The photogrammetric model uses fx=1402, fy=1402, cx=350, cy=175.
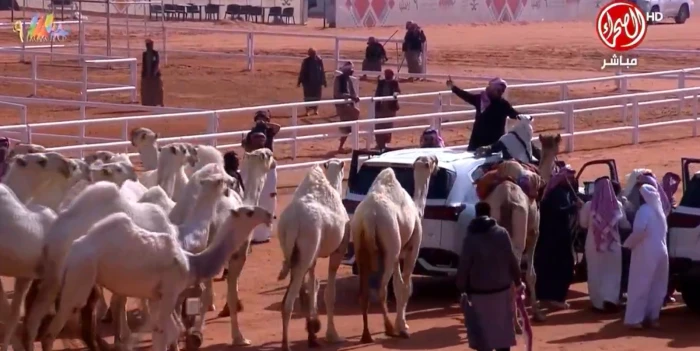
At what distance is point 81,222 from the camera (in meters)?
10.3

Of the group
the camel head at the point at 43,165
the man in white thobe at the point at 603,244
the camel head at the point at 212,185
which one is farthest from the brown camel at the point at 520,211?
the camel head at the point at 43,165

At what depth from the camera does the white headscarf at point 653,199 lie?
1226cm

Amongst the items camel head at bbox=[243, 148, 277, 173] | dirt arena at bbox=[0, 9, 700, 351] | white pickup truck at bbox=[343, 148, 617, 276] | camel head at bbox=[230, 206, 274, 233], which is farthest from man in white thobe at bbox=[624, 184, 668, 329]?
camel head at bbox=[230, 206, 274, 233]

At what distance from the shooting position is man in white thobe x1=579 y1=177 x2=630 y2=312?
42.1 feet

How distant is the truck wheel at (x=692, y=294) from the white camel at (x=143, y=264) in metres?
4.77

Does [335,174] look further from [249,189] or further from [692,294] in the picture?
[692,294]

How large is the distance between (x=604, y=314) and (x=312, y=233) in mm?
3373

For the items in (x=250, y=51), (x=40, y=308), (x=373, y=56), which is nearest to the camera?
(x=40, y=308)

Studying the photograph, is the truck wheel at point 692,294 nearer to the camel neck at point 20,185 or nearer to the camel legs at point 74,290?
the camel legs at point 74,290

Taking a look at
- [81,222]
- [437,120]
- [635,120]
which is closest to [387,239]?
[81,222]

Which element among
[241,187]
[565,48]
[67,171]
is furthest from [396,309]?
[565,48]

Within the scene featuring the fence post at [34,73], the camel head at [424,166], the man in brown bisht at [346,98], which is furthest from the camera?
the fence post at [34,73]

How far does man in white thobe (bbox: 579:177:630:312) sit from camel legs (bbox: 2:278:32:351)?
17.0 ft

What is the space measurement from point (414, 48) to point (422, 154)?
67.2 feet
